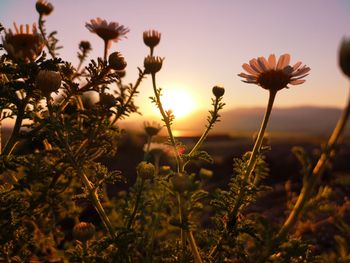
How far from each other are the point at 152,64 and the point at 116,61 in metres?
0.28

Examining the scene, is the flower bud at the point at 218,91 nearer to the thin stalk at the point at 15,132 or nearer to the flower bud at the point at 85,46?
the thin stalk at the point at 15,132

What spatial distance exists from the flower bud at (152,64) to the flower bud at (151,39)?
0.56 feet

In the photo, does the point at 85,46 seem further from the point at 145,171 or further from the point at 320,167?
the point at 320,167

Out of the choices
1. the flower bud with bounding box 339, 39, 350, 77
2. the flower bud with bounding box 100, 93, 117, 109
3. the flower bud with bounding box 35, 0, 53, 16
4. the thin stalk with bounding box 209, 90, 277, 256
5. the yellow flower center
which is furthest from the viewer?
the flower bud with bounding box 35, 0, 53, 16

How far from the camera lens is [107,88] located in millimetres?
1962

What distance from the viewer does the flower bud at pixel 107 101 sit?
Answer: 202cm

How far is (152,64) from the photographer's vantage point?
2129mm

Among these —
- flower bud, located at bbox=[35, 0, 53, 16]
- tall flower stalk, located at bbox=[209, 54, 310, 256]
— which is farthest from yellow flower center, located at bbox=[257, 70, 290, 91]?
flower bud, located at bbox=[35, 0, 53, 16]

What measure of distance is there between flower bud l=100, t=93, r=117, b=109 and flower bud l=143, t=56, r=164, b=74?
11.1 inches

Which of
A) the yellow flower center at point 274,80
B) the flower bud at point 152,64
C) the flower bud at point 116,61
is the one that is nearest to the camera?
the yellow flower center at point 274,80

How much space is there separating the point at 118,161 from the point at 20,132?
6.46 metres

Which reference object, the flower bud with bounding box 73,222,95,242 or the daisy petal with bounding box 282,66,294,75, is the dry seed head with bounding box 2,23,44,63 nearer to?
the flower bud with bounding box 73,222,95,242

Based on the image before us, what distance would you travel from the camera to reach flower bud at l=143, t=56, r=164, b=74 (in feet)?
6.98

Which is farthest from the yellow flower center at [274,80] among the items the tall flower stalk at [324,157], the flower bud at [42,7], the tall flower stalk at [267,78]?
the flower bud at [42,7]
